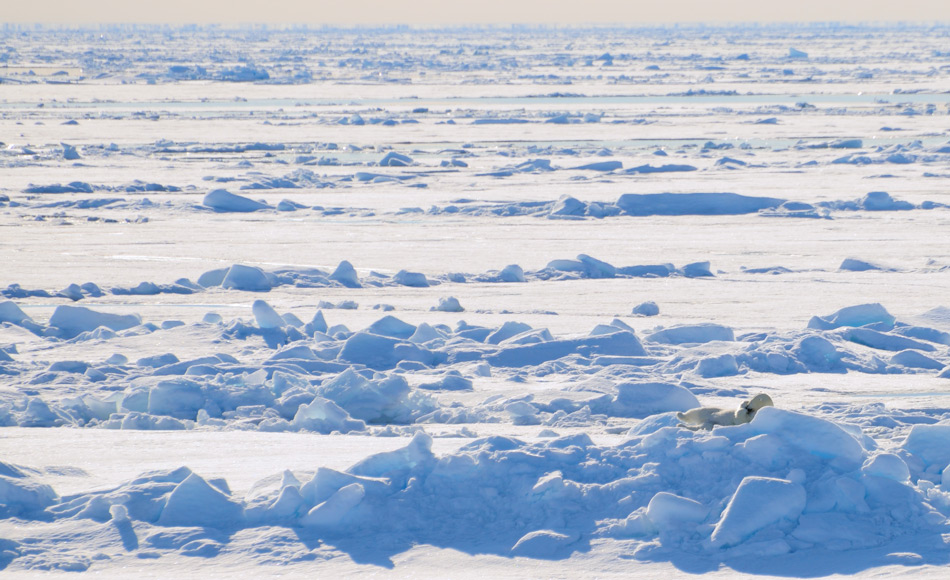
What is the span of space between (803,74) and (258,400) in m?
37.3

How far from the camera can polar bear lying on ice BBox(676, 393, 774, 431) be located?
404cm

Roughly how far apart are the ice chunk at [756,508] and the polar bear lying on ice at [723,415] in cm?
72

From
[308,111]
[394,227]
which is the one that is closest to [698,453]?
[394,227]

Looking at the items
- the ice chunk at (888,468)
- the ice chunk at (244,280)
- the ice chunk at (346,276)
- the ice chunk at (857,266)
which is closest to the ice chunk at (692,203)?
the ice chunk at (857,266)

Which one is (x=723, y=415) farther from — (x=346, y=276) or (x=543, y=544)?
(x=346, y=276)

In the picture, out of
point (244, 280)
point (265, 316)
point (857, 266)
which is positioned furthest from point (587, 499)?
point (857, 266)

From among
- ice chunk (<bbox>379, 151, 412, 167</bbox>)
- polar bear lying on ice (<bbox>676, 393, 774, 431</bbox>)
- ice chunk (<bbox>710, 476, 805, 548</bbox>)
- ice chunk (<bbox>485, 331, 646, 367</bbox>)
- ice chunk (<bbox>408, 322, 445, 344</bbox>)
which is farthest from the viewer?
ice chunk (<bbox>379, 151, 412, 167</bbox>)

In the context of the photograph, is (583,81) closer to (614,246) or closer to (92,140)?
(92,140)

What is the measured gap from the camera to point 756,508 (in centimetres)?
324

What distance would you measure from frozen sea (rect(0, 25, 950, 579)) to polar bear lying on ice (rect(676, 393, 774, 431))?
0.08 ft

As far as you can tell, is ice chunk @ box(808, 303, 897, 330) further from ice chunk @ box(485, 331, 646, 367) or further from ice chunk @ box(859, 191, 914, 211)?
ice chunk @ box(859, 191, 914, 211)

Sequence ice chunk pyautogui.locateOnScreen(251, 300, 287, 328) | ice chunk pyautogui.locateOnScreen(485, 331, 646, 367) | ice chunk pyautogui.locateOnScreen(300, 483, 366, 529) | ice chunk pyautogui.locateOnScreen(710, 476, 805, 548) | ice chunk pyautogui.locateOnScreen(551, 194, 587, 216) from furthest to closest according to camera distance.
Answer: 1. ice chunk pyautogui.locateOnScreen(551, 194, 587, 216)
2. ice chunk pyautogui.locateOnScreen(251, 300, 287, 328)
3. ice chunk pyautogui.locateOnScreen(485, 331, 646, 367)
4. ice chunk pyautogui.locateOnScreen(300, 483, 366, 529)
5. ice chunk pyautogui.locateOnScreen(710, 476, 805, 548)

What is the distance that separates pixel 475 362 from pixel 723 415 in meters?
1.89

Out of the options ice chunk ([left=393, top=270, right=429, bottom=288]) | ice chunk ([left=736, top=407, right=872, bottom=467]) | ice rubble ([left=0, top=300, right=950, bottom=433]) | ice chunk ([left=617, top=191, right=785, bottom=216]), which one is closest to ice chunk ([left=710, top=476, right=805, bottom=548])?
ice chunk ([left=736, top=407, right=872, bottom=467])
